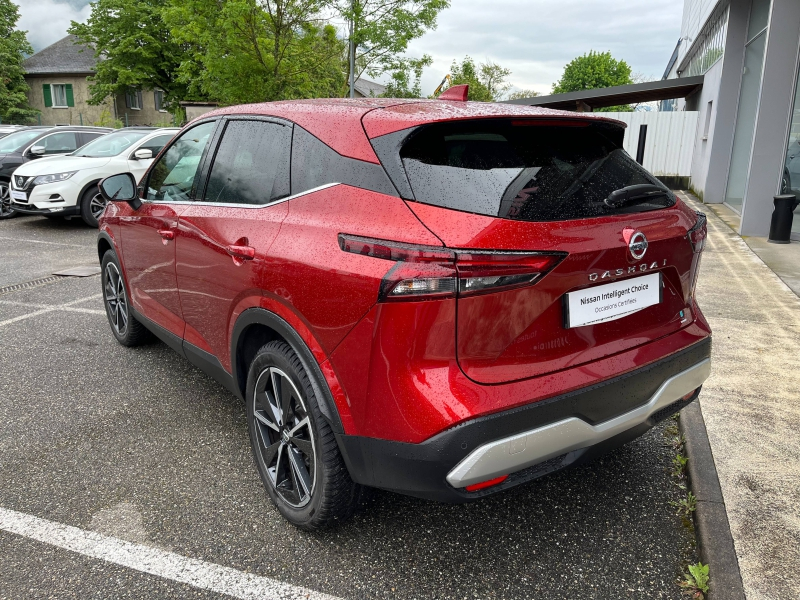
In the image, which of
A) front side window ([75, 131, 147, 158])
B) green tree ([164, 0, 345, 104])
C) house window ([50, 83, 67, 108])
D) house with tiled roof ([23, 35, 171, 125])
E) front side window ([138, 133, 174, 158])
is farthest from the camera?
house window ([50, 83, 67, 108])

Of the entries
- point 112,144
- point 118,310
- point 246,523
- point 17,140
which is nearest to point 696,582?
point 246,523

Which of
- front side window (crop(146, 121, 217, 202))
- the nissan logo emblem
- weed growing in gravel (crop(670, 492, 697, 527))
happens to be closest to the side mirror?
front side window (crop(146, 121, 217, 202))

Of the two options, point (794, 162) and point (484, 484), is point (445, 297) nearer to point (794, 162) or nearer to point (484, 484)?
point (484, 484)

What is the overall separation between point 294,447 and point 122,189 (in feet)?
7.68

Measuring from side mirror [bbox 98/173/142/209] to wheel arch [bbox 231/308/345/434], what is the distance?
5.17 ft

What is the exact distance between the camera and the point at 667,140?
20891 millimetres

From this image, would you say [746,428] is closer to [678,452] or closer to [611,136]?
[678,452]

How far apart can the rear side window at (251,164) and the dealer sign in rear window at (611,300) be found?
4.10ft

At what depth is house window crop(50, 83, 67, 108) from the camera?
1762 inches

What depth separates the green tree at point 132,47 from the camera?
36344 millimetres

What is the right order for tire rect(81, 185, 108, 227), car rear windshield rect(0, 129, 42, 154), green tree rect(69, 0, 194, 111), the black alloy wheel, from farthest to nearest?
green tree rect(69, 0, 194, 111), car rear windshield rect(0, 129, 42, 154), tire rect(81, 185, 108, 227), the black alloy wheel

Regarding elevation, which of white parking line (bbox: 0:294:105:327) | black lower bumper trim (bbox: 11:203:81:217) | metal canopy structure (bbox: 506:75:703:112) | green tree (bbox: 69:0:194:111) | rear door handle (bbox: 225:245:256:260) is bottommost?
white parking line (bbox: 0:294:105:327)

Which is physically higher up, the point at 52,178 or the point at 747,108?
the point at 747,108

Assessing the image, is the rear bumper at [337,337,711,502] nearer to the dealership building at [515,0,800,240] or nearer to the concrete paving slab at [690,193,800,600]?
the concrete paving slab at [690,193,800,600]
